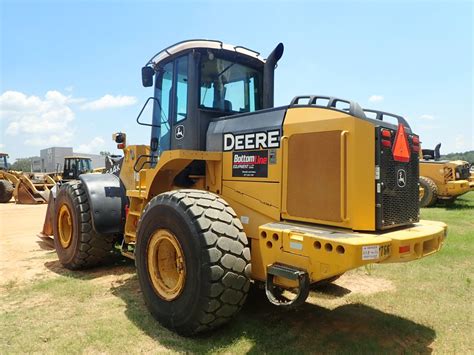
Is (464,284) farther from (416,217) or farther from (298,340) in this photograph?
(298,340)

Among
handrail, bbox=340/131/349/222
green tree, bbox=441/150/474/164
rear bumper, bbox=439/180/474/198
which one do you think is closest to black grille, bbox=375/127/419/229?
handrail, bbox=340/131/349/222

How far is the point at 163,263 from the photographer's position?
4.32 m

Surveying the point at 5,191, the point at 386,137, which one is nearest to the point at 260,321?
the point at 386,137

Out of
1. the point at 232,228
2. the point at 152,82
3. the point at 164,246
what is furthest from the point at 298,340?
the point at 152,82

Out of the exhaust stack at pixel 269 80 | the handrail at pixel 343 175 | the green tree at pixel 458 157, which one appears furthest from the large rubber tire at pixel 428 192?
the green tree at pixel 458 157

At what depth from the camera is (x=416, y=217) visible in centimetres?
404

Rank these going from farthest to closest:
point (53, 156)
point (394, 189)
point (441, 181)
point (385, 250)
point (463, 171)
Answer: point (53, 156), point (463, 171), point (441, 181), point (394, 189), point (385, 250)

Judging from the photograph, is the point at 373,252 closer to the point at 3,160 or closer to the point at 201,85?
the point at 201,85

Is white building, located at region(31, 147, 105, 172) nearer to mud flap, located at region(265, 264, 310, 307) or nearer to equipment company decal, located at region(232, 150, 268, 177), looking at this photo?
equipment company decal, located at region(232, 150, 268, 177)

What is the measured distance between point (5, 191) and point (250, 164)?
19.2m

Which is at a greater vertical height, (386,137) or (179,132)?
(179,132)

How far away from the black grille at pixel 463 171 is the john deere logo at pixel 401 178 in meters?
13.1

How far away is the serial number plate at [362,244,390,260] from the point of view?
120 inches

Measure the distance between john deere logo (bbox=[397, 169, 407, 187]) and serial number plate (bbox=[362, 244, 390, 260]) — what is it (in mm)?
847
